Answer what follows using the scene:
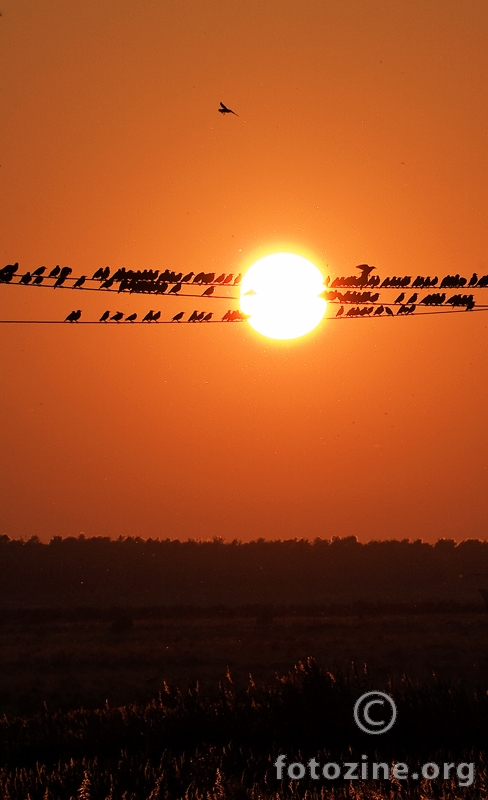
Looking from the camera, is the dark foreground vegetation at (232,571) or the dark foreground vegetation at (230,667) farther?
the dark foreground vegetation at (232,571)

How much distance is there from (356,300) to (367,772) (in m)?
13.6

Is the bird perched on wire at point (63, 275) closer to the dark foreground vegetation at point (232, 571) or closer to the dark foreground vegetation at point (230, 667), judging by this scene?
the dark foreground vegetation at point (230, 667)

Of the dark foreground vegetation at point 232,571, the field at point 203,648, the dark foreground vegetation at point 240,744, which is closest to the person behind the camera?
the dark foreground vegetation at point 240,744

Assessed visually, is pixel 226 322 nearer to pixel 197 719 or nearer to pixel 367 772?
pixel 197 719

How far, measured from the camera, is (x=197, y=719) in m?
26.3

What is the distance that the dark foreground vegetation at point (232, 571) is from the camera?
457ft

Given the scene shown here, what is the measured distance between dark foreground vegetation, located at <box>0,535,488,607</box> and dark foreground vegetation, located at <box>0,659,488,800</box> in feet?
323

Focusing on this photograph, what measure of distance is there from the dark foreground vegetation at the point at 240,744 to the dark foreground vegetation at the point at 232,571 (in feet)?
323

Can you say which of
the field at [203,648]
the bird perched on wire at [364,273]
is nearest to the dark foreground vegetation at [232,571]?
the field at [203,648]

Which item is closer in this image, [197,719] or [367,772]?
[367,772]

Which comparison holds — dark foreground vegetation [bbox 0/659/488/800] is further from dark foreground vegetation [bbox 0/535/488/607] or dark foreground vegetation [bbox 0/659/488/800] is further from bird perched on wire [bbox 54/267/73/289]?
dark foreground vegetation [bbox 0/535/488/607]

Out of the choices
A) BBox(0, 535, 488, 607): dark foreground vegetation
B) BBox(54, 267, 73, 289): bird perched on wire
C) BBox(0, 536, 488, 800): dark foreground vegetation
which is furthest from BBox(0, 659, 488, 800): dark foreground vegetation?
BBox(0, 535, 488, 607): dark foreground vegetation

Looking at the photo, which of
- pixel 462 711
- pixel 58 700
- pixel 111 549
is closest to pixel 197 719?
pixel 462 711

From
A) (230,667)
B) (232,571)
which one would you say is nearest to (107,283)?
(230,667)
